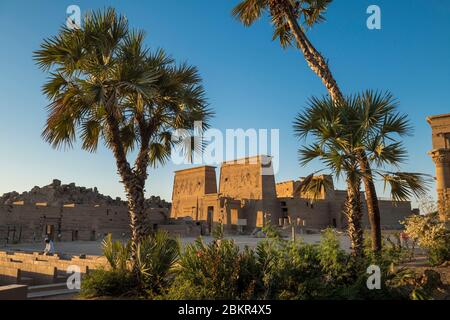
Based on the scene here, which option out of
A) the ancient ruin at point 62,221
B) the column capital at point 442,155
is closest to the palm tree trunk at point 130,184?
the ancient ruin at point 62,221

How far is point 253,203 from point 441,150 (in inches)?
1092

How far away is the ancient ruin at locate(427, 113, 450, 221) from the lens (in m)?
22.4

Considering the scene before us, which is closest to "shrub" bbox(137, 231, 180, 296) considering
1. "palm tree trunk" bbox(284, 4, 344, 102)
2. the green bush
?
the green bush

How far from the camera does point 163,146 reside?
1230 centimetres

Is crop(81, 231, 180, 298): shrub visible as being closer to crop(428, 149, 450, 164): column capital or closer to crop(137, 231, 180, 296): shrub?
crop(137, 231, 180, 296): shrub

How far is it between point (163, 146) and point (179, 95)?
7.78 feet

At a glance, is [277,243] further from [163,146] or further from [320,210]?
[320,210]

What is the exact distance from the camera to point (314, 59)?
472 inches

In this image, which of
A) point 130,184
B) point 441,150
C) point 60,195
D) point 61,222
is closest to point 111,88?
point 130,184

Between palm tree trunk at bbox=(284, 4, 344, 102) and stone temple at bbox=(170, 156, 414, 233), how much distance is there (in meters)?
30.8

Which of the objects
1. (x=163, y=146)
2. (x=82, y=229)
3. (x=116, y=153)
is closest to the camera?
(x=116, y=153)

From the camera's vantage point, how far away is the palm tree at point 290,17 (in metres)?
12.1

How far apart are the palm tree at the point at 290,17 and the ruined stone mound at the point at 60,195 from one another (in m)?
46.0
